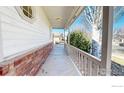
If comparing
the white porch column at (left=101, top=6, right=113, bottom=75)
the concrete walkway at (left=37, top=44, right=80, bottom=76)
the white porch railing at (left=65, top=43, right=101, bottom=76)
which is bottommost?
the concrete walkway at (left=37, top=44, right=80, bottom=76)

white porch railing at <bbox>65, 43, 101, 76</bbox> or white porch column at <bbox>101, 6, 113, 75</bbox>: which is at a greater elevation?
white porch column at <bbox>101, 6, 113, 75</bbox>

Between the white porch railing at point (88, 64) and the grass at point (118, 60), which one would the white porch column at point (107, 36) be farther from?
the white porch railing at point (88, 64)

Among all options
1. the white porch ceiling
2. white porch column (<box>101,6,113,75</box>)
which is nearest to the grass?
white porch column (<box>101,6,113,75</box>)

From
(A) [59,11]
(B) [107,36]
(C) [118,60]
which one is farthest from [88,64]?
(A) [59,11]

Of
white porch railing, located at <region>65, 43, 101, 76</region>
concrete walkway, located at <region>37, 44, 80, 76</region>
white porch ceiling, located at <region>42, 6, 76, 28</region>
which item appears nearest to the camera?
white porch railing, located at <region>65, 43, 101, 76</region>

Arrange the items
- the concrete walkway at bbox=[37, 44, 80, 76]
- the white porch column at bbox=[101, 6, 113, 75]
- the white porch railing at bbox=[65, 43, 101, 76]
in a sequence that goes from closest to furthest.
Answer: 1. the white porch column at bbox=[101, 6, 113, 75]
2. the white porch railing at bbox=[65, 43, 101, 76]
3. the concrete walkway at bbox=[37, 44, 80, 76]

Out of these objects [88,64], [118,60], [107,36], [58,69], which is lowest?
[58,69]

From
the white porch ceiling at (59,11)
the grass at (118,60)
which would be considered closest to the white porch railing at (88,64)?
the grass at (118,60)

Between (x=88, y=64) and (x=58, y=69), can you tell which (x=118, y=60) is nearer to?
(x=88, y=64)

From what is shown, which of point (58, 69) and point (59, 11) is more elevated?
point (59, 11)

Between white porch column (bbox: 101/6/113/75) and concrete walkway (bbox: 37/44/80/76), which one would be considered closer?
white porch column (bbox: 101/6/113/75)

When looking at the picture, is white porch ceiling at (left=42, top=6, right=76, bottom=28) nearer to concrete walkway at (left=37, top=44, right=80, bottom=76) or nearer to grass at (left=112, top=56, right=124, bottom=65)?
concrete walkway at (left=37, top=44, right=80, bottom=76)
